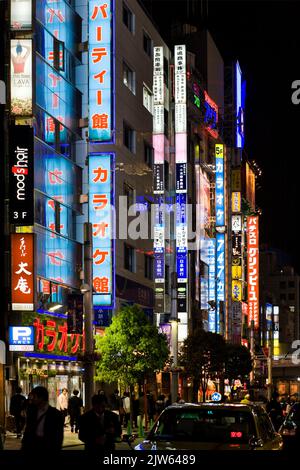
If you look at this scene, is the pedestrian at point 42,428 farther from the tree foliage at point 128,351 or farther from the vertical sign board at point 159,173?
the vertical sign board at point 159,173

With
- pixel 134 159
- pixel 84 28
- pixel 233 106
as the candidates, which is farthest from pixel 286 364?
pixel 84 28

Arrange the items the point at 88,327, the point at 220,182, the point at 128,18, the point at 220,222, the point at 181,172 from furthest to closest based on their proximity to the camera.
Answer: the point at 220,222 → the point at 220,182 → the point at 181,172 → the point at 128,18 → the point at 88,327

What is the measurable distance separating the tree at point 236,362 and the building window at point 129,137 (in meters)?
21.3

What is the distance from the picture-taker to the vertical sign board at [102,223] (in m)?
46.8

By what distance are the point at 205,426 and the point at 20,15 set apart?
88.9ft

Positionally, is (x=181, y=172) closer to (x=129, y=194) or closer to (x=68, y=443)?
(x=129, y=194)

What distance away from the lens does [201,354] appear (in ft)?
216

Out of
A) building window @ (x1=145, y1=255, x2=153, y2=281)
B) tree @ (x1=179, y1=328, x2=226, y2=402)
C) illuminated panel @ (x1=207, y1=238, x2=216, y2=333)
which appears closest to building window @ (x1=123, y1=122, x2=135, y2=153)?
building window @ (x1=145, y1=255, x2=153, y2=281)

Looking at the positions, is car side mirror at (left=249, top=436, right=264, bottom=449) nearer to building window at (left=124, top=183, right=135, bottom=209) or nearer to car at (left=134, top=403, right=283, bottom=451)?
car at (left=134, top=403, right=283, bottom=451)

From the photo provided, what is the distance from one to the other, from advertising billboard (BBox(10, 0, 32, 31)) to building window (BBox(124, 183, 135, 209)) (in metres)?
15.4

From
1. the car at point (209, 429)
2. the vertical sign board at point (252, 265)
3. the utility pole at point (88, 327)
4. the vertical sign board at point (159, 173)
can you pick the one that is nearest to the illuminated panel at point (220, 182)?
the vertical sign board at point (252, 265)

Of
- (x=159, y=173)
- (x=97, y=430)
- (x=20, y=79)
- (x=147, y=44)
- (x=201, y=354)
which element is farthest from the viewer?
(x=201, y=354)

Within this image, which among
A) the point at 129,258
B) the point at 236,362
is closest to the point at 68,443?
the point at 129,258

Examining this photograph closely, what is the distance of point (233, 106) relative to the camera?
10781 cm
